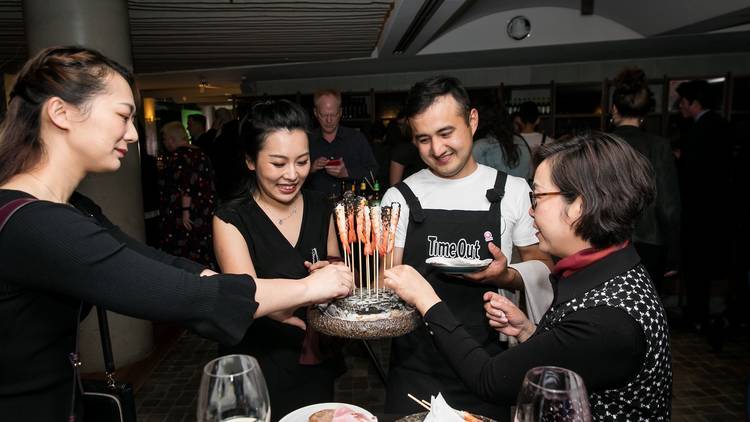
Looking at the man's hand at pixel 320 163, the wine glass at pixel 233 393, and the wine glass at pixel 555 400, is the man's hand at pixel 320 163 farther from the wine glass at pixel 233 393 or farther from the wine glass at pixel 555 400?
the wine glass at pixel 555 400

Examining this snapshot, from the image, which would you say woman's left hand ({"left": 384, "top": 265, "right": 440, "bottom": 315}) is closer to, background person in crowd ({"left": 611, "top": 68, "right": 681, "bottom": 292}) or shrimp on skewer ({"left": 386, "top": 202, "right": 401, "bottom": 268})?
shrimp on skewer ({"left": 386, "top": 202, "right": 401, "bottom": 268})

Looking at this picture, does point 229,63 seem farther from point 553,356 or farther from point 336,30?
point 553,356

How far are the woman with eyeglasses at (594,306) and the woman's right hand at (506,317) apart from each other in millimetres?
207

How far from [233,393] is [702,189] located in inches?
178

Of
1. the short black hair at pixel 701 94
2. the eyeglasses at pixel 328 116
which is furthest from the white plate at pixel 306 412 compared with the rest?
the short black hair at pixel 701 94

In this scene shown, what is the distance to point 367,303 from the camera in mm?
1653

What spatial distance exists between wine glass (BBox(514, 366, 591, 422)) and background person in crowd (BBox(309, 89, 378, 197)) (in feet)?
11.5

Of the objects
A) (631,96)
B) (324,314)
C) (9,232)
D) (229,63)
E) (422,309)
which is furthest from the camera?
(229,63)

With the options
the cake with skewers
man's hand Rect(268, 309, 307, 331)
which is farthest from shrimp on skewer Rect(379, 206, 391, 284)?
man's hand Rect(268, 309, 307, 331)

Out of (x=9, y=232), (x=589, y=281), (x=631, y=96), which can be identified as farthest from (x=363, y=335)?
(x=631, y=96)

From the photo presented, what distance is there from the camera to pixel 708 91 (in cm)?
424

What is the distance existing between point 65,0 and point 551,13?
6.01 m

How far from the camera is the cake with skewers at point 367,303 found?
1488mm

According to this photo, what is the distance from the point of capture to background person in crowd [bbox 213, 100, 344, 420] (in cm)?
182
